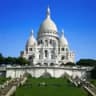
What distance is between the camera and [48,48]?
111 meters

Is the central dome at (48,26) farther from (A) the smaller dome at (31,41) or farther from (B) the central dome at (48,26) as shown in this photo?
(A) the smaller dome at (31,41)

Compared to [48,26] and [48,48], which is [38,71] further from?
[48,26]

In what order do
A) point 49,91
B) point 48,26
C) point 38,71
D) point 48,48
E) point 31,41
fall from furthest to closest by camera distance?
point 48,26, point 31,41, point 48,48, point 38,71, point 49,91

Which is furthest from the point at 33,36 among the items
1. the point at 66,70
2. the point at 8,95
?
the point at 8,95

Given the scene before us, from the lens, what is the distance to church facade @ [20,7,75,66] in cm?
10788

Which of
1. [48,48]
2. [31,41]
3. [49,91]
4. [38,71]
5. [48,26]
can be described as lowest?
[49,91]

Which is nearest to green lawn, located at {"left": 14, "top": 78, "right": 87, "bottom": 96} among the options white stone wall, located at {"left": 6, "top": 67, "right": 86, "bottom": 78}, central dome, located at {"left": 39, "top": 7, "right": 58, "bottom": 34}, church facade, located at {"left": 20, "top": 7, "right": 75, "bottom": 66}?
white stone wall, located at {"left": 6, "top": 67, "right": 86, "bottom": 78}

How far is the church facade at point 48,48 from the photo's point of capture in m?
108

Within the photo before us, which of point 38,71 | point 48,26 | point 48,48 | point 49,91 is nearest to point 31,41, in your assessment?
point 48,48

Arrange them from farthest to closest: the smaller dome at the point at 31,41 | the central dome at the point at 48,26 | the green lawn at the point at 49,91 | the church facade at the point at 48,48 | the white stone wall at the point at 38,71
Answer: the central dome at the point at 48,26 → the smaller dome at the point at 31,41 → the church facade at the point at 48,48 → the white stone wall at the point at 38,71 → the green lawn at the point at 49,91

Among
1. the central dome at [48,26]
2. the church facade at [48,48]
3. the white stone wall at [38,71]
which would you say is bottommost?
the white stone wall at [38,71]

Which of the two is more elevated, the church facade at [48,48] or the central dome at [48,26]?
the central dome at [48,26]

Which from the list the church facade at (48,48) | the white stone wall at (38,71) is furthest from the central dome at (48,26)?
the white stone wall at (38,71)

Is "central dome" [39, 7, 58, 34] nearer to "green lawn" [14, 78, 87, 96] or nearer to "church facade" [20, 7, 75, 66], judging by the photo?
"church facade" [20, 7, 75, 66]
